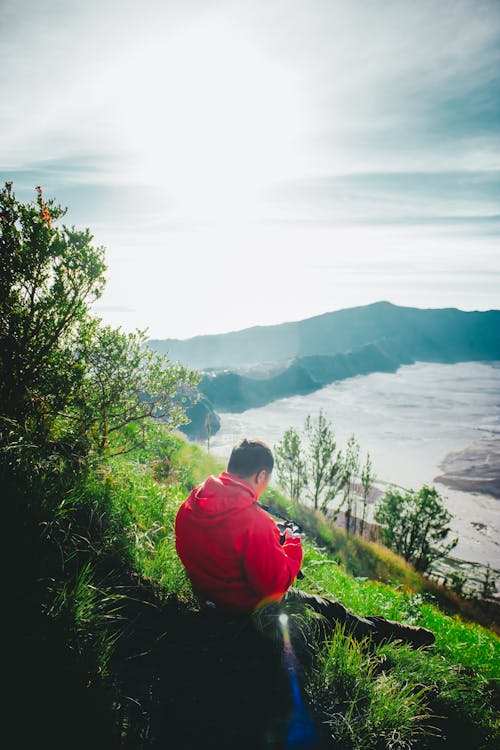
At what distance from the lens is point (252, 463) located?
11.5 ft

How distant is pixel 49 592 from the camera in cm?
285

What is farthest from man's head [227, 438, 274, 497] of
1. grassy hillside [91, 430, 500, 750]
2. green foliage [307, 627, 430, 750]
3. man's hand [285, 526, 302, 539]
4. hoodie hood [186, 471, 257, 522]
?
green foliage [307, 627, 430, 750]

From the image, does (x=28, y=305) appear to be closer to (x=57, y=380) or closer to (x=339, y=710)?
(x=57, y=380)

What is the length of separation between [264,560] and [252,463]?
33.6 inches

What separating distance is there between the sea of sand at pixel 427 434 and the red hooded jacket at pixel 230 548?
15870 millimetres

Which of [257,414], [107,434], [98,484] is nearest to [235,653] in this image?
[98,484]

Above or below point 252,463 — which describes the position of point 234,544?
below

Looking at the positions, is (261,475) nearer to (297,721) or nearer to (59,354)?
(297,721)

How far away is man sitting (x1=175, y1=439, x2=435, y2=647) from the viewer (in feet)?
9.99

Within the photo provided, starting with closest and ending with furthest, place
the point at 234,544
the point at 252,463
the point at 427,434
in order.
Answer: the point at 234,544
the point at 252,463
the point at 427,434

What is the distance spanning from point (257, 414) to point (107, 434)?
133740mm

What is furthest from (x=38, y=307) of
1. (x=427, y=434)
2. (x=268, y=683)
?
(x=427, y=434)

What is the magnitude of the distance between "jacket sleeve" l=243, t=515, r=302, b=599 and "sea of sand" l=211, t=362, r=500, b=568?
52.3 feet

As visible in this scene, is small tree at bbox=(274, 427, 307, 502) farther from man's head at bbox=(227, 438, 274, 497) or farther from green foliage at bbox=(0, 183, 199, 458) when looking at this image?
man's head at bbox=(227, 438, 274, 497)
